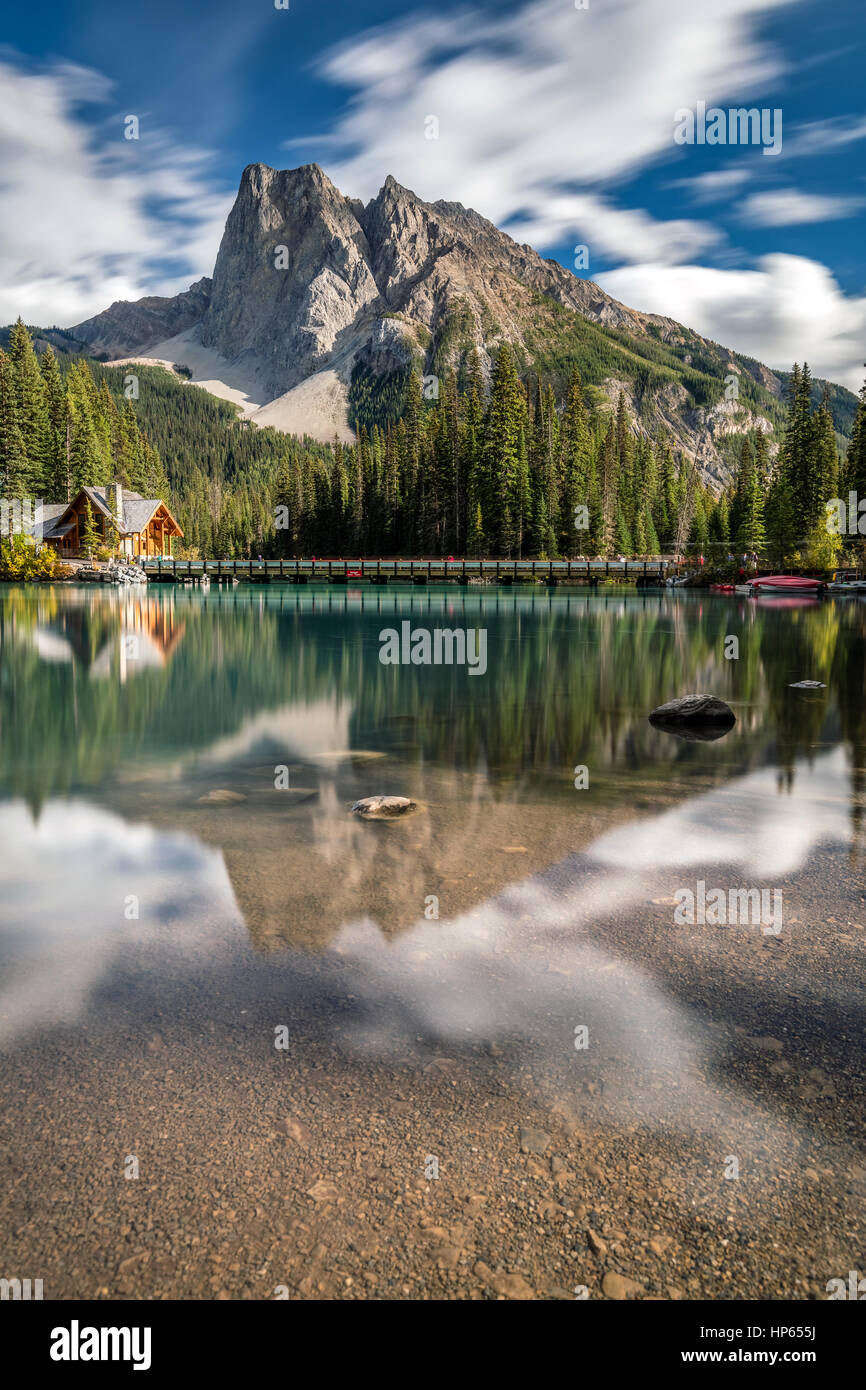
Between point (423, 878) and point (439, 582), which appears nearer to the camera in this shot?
point (423, 878)

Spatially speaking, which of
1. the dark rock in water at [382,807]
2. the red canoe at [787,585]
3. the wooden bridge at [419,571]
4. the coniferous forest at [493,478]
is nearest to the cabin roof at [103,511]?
the coniferous forest at [493,478]

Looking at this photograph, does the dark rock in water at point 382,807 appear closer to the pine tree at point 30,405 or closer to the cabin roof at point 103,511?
the cabin roof at point 103,511

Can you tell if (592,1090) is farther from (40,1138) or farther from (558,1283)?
(40,1138)

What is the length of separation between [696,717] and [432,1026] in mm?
12050

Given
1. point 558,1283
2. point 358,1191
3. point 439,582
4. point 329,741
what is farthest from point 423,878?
point 439,582

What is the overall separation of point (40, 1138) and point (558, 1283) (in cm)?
283

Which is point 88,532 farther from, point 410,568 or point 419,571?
Answer: point 419,571

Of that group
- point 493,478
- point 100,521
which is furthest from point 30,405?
→ point 493,478

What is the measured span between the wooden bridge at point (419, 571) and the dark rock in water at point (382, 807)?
82.8 metres

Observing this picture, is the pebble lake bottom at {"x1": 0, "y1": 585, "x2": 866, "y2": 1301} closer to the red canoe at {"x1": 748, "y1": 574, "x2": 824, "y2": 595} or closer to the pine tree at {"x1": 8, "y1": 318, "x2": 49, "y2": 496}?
the red canoe at {"x1": 748, "y1": 574, "x2": 824, "y2": 595}

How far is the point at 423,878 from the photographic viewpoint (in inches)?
326

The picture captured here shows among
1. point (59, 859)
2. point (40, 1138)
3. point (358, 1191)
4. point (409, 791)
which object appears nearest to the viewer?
point (358, 1191)

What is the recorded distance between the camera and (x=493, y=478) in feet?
323
